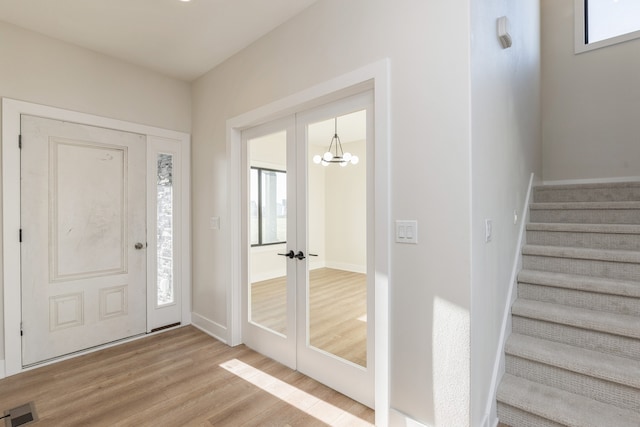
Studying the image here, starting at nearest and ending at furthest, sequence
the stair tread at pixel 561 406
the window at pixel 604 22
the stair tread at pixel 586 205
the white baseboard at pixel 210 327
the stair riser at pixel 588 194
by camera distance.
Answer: the stair tread at pixel 561 406
the stair tread at pixel 586 205
the stair riser at pixel 588 194
the white baseboard at pixel 210 327
the window at pixel 604 22

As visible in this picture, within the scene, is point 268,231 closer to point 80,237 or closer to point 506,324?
point 80,237

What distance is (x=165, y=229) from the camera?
3545mm

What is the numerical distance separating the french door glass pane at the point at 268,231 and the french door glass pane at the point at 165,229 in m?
1.17

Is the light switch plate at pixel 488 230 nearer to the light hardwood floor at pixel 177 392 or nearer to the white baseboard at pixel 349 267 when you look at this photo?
the white baseboard at pixel 349 267

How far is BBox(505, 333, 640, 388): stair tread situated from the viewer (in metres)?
1.67

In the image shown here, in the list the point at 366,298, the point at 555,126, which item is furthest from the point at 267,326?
the point at 555,126

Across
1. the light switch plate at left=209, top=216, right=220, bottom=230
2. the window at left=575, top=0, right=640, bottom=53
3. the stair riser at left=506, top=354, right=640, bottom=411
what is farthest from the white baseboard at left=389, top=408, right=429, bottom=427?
the window at left=575, top=0, right=640, bottom=53

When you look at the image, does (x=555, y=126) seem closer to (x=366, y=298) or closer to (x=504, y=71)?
(x=504, y=71)

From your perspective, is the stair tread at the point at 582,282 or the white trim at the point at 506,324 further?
the stair tread at the point at 582,282

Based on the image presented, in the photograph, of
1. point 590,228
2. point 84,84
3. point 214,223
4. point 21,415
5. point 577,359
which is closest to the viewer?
point 577,359

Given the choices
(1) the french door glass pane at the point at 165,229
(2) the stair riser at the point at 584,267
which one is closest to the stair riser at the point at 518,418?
(2) the stair riser at the point at 584,267

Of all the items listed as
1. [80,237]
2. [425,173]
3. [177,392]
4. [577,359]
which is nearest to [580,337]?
[577,359]

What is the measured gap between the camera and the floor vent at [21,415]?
78.0 inches

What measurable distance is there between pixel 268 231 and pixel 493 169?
6.34 feet
